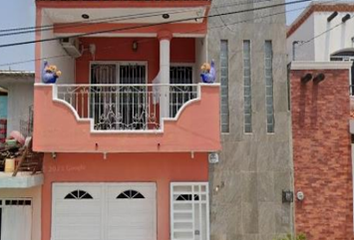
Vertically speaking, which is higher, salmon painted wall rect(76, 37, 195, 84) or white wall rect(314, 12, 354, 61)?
white wall rect(314, 12, 354, 61)

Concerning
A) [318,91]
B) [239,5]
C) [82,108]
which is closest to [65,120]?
[82,108]

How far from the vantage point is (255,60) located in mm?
11875

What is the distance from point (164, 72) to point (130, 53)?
7.57 ft

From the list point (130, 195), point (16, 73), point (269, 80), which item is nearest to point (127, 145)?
point (130, 195)

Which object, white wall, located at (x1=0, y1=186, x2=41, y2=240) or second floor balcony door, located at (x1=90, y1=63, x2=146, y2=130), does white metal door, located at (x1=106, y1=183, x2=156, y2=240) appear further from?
white wall, located at (x1=0, y1=186, x2=41, y2=240)

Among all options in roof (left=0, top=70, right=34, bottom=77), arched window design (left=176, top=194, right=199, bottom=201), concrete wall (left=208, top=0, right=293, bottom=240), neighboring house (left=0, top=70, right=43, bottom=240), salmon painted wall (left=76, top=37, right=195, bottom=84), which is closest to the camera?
neighboring house (left=0, top=70, right=43, bottom=240)

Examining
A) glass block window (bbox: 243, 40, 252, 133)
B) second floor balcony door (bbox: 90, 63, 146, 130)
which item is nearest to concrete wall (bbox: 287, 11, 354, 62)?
glass block window (bbox: 243, 40, 252, 133)

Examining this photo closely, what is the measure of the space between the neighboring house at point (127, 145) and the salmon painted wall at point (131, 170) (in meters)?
0.02

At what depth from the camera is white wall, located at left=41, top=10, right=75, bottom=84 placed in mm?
11016

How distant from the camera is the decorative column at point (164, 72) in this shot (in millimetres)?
11156

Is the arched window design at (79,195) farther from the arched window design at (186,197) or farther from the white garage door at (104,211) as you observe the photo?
the arched window design at (186,197)

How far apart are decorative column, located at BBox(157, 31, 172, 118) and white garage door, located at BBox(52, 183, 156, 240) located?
6.23 ft

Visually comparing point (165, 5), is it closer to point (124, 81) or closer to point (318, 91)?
point (124, 81)

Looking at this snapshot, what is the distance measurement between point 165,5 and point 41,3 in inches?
116
